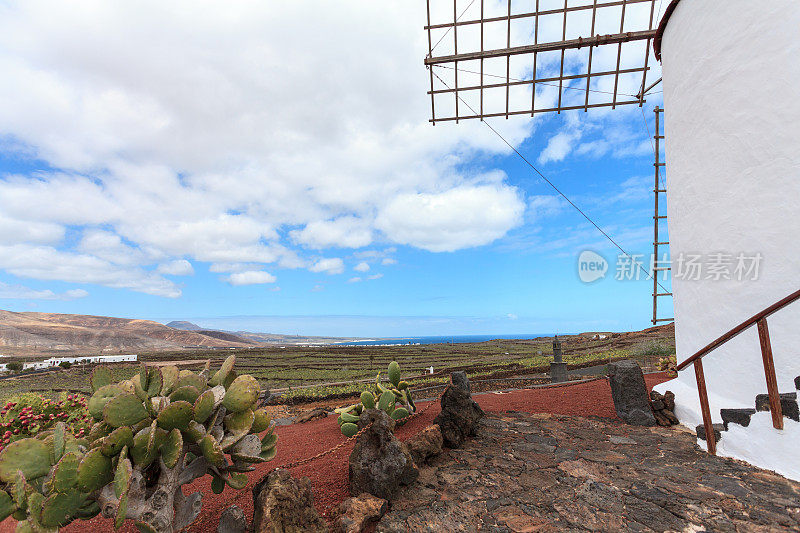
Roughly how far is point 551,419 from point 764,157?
4.56 metres

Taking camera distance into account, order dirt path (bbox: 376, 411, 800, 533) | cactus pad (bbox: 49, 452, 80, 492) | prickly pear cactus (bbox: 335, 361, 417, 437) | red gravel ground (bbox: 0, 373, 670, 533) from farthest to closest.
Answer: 1. prickly pear cactus (bbox: 335, 361, 417, 437)
2. red gravel ground (bbox: 0, 373, 670, 533)
3. dirt path (bbox: 376, 411, 800, 533)
4. cactus pad (bbox: 49, 452, 80, 492)

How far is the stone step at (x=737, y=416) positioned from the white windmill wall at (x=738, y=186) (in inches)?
3.7

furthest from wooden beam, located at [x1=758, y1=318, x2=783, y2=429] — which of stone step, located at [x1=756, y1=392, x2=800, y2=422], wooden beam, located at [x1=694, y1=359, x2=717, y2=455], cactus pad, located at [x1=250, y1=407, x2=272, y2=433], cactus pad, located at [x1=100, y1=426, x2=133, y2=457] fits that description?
cactus pad, located at [x1=100, y1=426, x2=133, y2=457]

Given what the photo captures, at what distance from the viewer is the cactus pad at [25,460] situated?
2258mm

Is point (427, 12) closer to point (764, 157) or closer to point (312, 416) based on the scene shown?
point (764, 157)

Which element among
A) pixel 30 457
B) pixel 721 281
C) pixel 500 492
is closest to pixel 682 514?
pixel 500 492

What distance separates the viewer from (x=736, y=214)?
5117 millimetres

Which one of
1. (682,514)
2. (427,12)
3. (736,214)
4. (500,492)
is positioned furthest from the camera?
(427,12)

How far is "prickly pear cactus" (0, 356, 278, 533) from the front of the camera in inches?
85.3

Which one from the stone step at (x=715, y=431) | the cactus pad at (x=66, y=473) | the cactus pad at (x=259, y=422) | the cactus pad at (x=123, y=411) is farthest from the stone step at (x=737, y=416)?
the cactus pad at (x=66, y=473)

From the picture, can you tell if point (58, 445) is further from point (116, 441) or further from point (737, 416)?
point (737, 416)

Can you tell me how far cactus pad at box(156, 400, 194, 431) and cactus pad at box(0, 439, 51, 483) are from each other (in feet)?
2.24

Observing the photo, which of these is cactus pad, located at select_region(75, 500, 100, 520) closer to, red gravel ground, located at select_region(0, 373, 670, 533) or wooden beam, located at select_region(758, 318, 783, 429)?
red gravel ground, located at select_region(0, 373, 670, 533)

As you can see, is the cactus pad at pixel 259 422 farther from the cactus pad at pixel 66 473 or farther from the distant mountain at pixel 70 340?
the distant mountain at pixel 70 340
